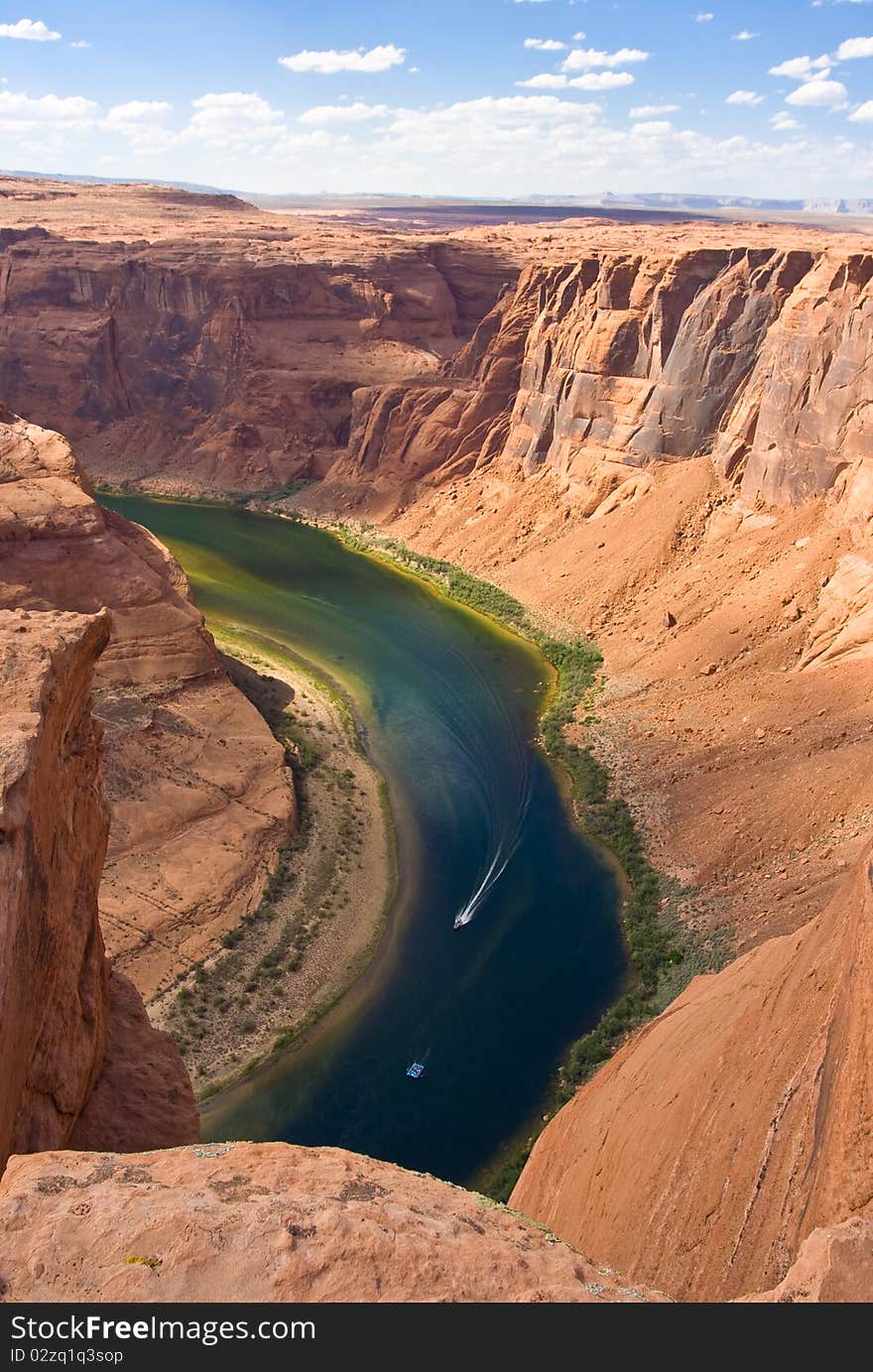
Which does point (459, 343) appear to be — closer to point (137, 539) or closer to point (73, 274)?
point (73, 274)

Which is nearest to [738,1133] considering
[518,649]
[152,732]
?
[152,732]

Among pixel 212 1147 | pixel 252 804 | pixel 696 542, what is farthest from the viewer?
pixel 696 542

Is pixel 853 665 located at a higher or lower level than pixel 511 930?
higher

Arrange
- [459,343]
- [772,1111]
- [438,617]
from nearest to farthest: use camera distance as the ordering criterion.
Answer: [772,1111] → [438,617] → [459,343]

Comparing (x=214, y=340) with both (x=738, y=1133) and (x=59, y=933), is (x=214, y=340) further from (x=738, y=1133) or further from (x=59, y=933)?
(x=738, y=1133)

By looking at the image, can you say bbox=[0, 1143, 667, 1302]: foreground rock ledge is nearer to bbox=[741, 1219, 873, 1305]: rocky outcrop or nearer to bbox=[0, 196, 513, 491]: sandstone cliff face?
bbox=[741, 1219, 873, 1305]: rocky outcrop

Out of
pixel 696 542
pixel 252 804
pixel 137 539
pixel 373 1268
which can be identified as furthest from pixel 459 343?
pixel 373 1268
